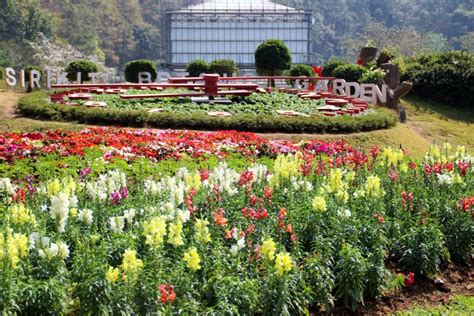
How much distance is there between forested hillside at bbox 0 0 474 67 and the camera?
48.1 metres

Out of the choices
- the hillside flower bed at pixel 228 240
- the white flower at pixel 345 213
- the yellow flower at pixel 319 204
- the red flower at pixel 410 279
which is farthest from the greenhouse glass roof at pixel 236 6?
the red flower at pixel 410 279

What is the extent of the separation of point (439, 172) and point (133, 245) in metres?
3.89

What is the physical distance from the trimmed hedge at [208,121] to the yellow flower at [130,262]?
9.70 metres

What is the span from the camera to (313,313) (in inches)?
206

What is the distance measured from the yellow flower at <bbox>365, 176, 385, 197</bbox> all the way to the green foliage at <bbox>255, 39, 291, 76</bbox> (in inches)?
773

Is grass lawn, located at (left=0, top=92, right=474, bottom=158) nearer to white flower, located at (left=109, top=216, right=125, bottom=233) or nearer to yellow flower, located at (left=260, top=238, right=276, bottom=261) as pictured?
white flower, located at (left=109, top=216, right=125, bottom=233)

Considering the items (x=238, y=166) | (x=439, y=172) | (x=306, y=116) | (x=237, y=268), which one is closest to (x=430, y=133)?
(x=306, y=116)

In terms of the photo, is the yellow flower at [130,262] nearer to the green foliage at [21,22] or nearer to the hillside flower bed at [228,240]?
the hillside flower bed at [228,240]

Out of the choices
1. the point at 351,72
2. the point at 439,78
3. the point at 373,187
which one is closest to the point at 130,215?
the point at 373,187

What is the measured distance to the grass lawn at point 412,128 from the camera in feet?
45.5

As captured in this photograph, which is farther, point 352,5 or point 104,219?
point 352,5

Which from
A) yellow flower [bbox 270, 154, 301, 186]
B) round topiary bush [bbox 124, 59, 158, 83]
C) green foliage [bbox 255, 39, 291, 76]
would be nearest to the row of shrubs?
green foliage [bbox 255, 39, 291, 76]

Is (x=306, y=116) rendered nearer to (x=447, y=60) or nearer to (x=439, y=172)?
(x=439, y=172)

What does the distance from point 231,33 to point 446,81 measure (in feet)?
85.9
